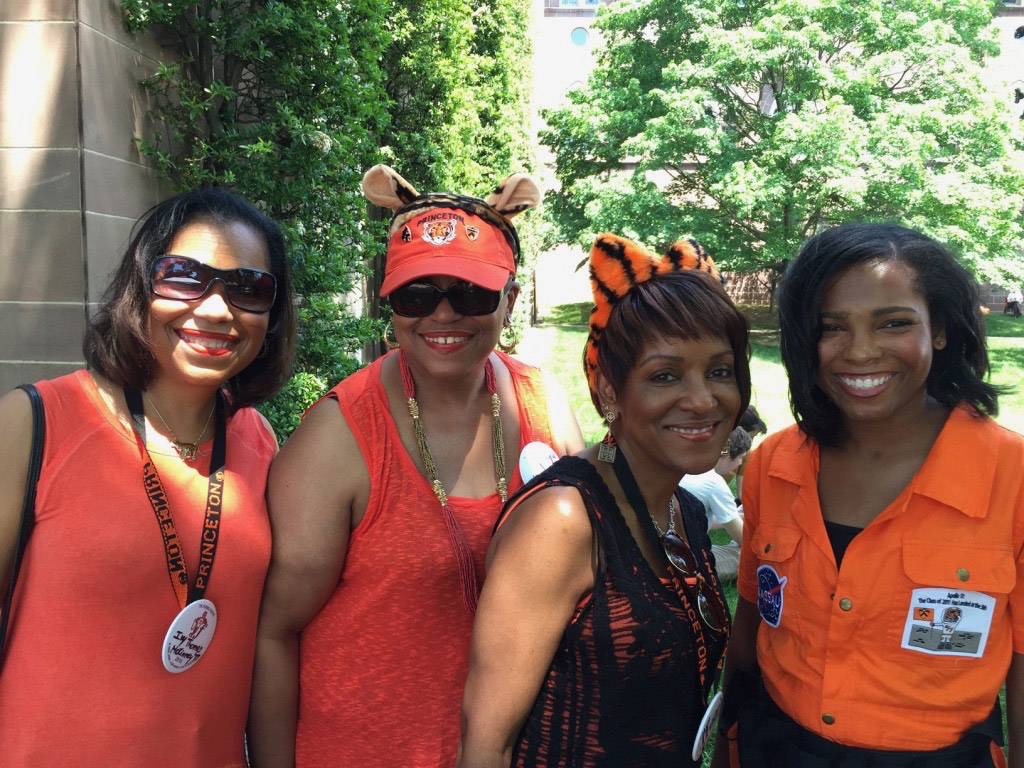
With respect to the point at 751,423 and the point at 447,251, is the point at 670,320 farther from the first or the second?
the point at 751,423

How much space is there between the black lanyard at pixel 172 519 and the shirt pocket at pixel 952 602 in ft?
5.32

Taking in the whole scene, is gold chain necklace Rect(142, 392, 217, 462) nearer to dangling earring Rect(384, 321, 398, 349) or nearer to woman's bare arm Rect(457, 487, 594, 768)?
dangling earring Rect(384, 321, 398, 349)

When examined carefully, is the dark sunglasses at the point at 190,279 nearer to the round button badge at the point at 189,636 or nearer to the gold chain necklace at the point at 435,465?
the gold chain necklace at the point at 435,465

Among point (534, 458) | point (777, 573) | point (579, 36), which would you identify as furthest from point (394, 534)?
point (579, 36)

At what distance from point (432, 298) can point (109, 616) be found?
106 cm

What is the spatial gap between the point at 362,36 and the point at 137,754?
14.7ft

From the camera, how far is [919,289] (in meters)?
2.02

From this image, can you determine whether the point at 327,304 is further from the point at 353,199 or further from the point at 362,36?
the point at 362,36

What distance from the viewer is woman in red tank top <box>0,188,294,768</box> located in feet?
5.53

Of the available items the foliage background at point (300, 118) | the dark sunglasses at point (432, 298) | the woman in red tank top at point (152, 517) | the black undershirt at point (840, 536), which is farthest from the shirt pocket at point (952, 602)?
the foliage background at point (300, 118)

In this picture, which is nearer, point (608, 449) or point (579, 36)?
point (608, 449)

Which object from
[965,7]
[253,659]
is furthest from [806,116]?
[253,659]

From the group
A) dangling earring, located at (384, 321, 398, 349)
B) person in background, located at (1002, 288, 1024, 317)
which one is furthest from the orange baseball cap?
person in background, located at (1002, 288, 1024, 317)

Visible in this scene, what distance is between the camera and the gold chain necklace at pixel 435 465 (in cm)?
199
